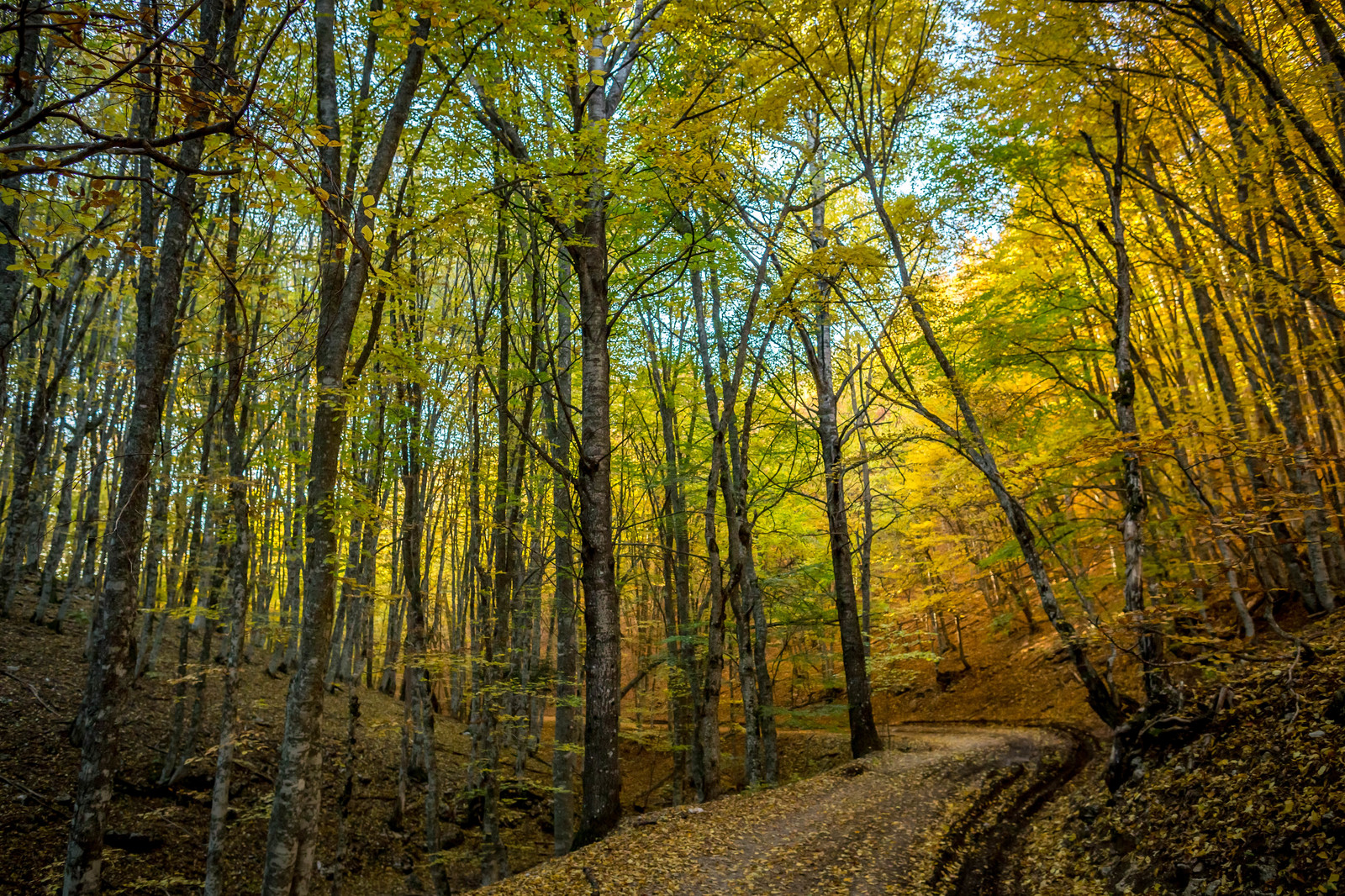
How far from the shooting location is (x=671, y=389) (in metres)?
12.9

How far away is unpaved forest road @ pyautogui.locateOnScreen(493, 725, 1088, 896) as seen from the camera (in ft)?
18.0

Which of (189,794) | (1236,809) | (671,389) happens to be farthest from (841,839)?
(189,794)

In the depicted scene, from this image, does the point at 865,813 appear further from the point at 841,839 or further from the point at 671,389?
the point at 671,389

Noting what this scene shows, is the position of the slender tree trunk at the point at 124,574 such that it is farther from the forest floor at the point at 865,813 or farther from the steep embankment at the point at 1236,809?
the steep embankment at the point at 1236,809

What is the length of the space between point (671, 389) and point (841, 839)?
843 cm

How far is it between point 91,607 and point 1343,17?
938 inches

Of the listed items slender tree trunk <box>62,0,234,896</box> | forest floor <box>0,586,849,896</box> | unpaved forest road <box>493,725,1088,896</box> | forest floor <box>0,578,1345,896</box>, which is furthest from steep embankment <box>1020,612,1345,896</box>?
forest floor <box>0,586,849,896</box>

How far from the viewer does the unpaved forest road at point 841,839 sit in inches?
216

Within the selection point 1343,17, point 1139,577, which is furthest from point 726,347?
point 1343,17

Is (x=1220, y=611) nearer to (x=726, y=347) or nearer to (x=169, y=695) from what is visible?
(x=726, y=347)

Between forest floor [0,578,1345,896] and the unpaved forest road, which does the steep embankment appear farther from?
the unpaved forest road

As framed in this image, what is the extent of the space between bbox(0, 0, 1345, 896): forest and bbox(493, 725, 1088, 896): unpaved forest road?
0.07 m

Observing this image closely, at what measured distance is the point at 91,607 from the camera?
1503 cm

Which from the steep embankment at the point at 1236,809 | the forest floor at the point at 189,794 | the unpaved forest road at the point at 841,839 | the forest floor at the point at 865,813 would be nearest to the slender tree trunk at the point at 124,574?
the forest floor at the point at 865,813
